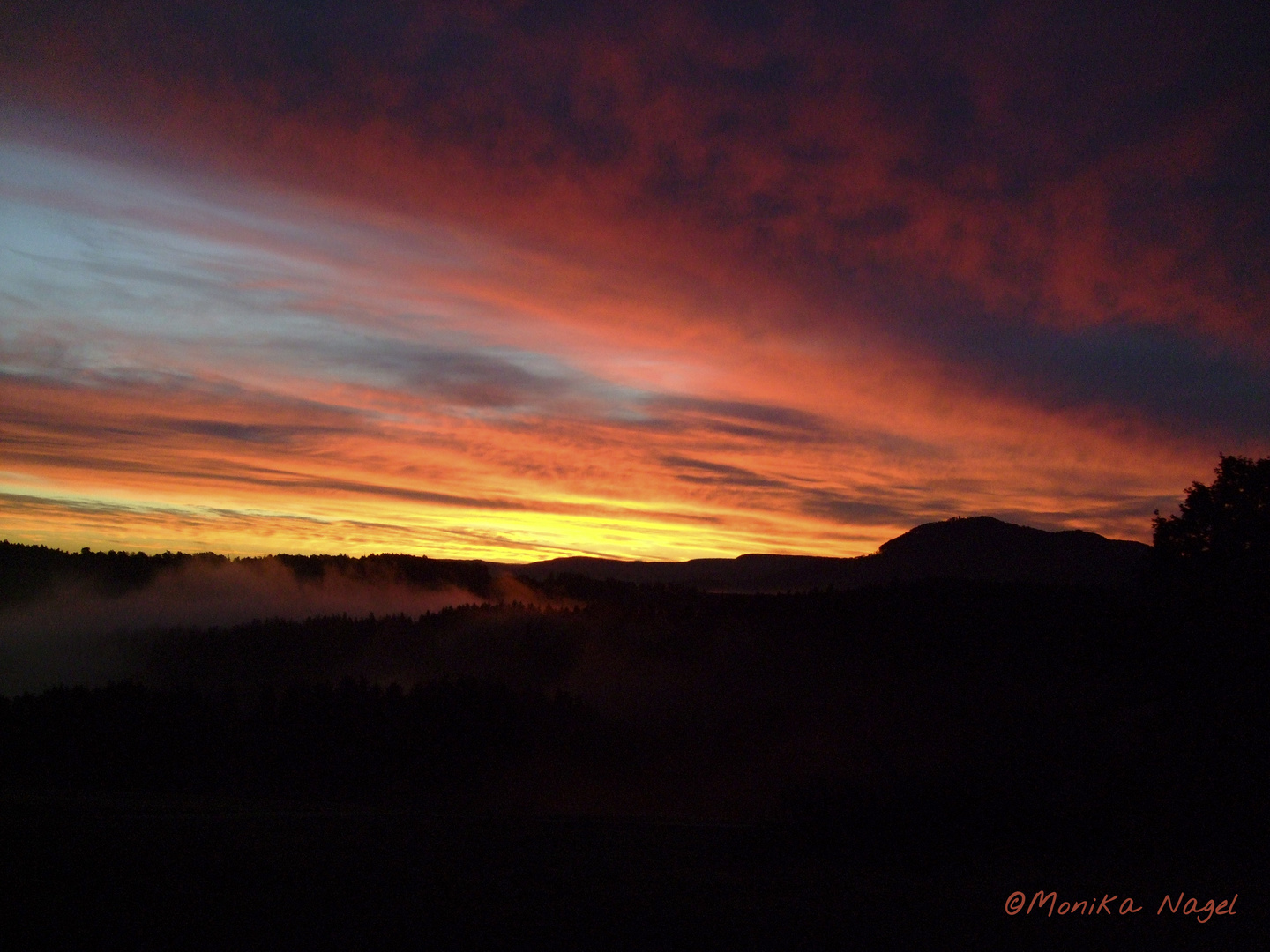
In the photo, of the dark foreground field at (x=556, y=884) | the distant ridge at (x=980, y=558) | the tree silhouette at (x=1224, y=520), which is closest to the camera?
the dark foreground field at (x=556, y=884)

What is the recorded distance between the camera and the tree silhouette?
799 inches

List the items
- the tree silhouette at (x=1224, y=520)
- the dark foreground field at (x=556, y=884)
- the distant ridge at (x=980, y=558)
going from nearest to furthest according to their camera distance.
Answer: the dark foreground field at (x=556, y=884)
the tree silhouette at (x=1224, y=520)
the distant ridge at (x=980, y=558)

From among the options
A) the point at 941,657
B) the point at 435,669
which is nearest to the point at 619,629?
the point at 435,669

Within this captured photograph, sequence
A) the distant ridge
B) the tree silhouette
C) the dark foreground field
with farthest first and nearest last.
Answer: the distant ridge → the tree silhouette → the dark foreground field

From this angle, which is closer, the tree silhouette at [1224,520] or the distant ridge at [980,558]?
the tree silhouette at [1224,520]

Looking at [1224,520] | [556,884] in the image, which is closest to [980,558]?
[1224,520]

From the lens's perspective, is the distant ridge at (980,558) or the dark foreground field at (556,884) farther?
the distant ridge at (980,558)

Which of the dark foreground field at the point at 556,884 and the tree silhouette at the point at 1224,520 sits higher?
the tree silhouette at the point at 1224,520

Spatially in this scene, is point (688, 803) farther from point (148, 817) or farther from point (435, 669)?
point (435, 669)

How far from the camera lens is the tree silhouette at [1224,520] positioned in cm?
2030

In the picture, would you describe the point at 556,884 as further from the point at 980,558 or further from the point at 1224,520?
the point at 980,558

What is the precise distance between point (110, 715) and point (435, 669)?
70.4ft

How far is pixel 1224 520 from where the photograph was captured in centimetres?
2116

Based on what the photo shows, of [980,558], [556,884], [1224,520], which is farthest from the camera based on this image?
[980,558]
